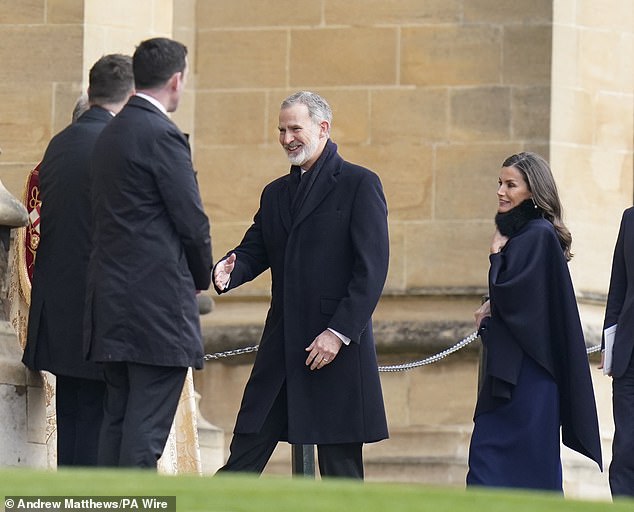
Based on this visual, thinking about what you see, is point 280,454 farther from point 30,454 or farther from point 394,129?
point 30,454

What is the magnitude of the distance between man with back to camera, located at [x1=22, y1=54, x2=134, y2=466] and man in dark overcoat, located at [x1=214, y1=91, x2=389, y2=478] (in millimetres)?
615

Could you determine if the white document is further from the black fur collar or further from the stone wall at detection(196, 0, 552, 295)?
the stone wall at detection(196, 0, 552, 295)

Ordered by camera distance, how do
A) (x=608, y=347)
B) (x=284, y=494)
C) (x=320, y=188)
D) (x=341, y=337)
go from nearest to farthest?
1. (x=284, y=494)
2. (x=341, y=337)
3. (x=320, y=188)
4. (x=608, y=347)

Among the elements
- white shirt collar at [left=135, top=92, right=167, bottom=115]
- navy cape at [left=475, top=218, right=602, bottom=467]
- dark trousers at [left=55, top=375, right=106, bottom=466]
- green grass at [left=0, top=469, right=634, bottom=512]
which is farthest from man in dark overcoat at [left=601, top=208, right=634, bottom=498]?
green grass at [left=0, top=469, right=634, bottom=512]

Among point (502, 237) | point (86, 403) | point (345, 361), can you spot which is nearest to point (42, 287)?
point (86, 403)

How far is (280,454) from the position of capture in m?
12.5

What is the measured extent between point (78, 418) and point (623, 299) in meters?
2.99

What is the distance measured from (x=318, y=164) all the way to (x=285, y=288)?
0.50m

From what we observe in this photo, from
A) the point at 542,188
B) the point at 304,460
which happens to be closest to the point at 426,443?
the point at 304,460

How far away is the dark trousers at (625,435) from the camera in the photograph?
977cm

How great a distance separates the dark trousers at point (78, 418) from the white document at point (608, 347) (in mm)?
2747

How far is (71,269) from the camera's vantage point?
800cm

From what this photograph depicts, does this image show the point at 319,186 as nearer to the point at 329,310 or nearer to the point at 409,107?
the point at 329,310

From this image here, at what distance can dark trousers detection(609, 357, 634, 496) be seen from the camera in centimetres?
977
